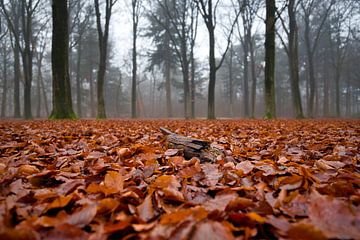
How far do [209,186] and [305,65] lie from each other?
3138cm

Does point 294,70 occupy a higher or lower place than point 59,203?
higher

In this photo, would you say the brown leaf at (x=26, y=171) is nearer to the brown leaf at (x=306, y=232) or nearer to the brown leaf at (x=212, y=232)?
the brown leaf at (x=212, y=232)

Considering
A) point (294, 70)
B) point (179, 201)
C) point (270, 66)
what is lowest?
point (179, 201)

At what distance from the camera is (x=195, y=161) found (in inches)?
69.4

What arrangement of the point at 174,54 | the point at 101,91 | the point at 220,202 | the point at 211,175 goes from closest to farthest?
the point at 220,202, the point at 211,175, the point at 101,91, the point at 174,54

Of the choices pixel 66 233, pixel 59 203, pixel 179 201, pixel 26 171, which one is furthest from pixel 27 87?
pixel 66 233

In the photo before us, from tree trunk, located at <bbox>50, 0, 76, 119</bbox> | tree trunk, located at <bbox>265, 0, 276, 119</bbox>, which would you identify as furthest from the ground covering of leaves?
tree trunk, located at <bbox>265, 0, 276, 119</bbox>

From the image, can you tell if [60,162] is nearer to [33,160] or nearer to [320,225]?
[33,160]

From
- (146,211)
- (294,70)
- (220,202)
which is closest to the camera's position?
(146,211)

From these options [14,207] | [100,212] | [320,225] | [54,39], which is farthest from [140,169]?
[54,39]

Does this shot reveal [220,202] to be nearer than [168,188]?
Yes

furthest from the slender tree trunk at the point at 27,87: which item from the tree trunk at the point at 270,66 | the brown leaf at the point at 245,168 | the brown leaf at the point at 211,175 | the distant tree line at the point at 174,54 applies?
the brown leaf at the point at 245,168

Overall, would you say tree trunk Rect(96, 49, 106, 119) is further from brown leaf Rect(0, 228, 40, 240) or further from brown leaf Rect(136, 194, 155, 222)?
brown leaf Rect(0, 228, 40, 240)

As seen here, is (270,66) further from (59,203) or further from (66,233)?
(66,233)
